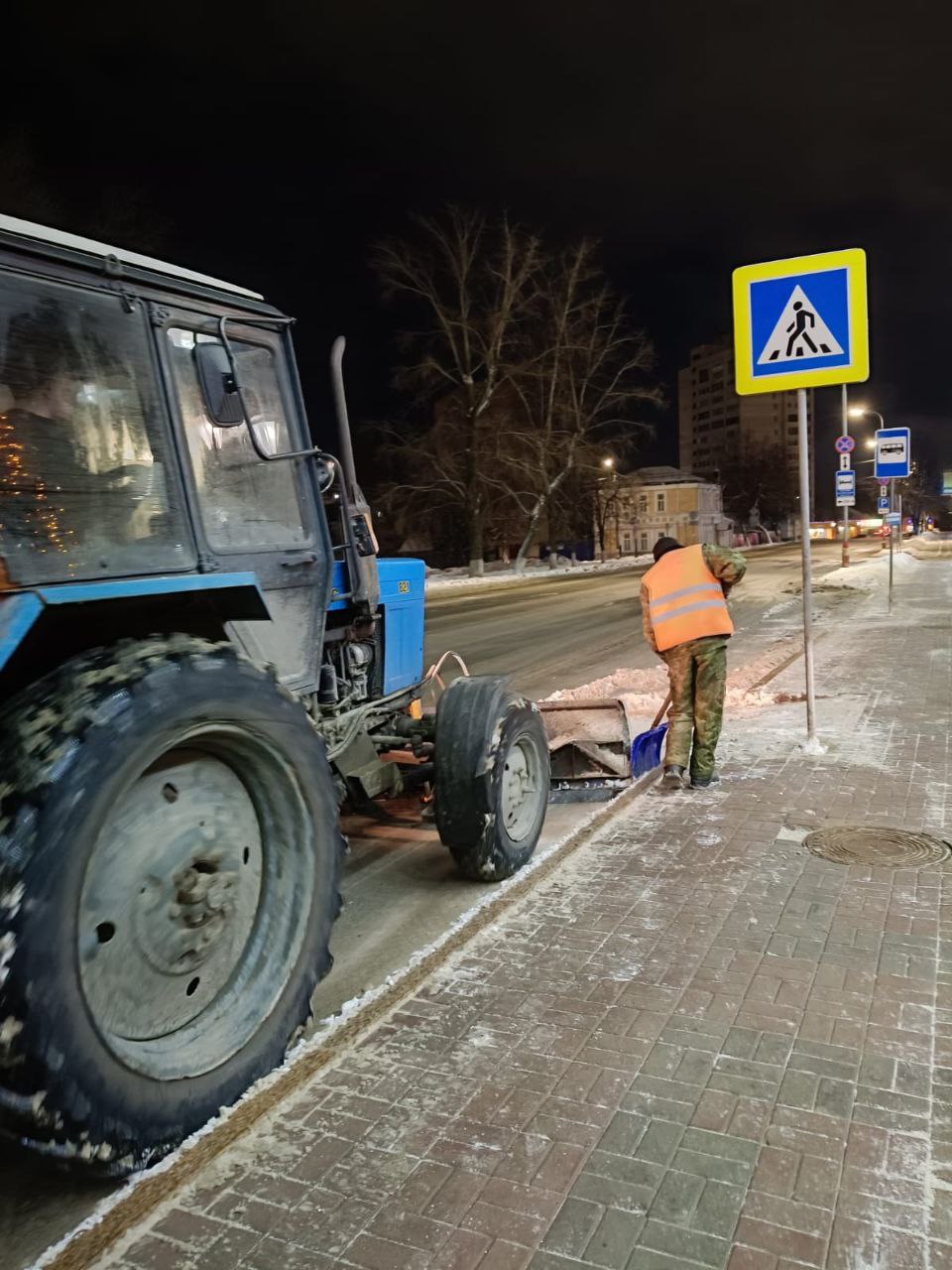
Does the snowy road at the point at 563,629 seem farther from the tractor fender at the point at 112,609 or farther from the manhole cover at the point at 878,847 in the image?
the tractor fender at the point at 112,609

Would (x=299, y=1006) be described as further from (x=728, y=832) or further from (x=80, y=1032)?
(x=728, y=832)

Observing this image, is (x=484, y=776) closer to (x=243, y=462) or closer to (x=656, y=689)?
(x=243, y=462)

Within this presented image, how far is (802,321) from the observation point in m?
6.85

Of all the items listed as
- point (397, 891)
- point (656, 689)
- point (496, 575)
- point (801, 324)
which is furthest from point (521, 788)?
point (496, 575)

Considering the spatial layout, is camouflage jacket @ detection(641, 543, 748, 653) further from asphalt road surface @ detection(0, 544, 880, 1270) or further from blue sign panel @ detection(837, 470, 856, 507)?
blue sign panel @ detection(837, 470, 856, 507)

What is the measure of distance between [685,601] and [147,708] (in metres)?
4.60

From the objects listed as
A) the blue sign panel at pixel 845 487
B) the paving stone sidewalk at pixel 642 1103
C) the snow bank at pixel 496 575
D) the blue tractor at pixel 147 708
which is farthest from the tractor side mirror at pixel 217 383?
the blue sign panel at pixel 845 487

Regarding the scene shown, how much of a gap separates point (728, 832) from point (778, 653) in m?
8.39

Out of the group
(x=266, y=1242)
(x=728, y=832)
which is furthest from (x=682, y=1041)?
(x=728, y=832)

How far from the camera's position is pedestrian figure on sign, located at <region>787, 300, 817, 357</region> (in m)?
6.83

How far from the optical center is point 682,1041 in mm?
3273

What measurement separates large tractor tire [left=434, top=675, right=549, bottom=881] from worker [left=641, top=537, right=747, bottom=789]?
5.82 feet

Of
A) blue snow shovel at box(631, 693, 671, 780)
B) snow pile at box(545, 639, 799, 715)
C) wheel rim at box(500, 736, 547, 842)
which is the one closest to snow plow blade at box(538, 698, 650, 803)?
blue snow shovel at box(631, 693, 671, 780)

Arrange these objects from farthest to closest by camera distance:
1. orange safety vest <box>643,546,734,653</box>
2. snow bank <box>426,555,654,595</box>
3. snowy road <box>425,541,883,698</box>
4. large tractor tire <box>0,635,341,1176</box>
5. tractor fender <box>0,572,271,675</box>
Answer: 1. snow bank <box>426,555,654,595</box>
2. snowy road <box>425,541,883,698</box>
3. orange safety vest <box>643,546,734,653</box>
4. tractor fender <box>0,572,271,675</box>
5. large tractor tire <box>0,635,341,1176</box>
